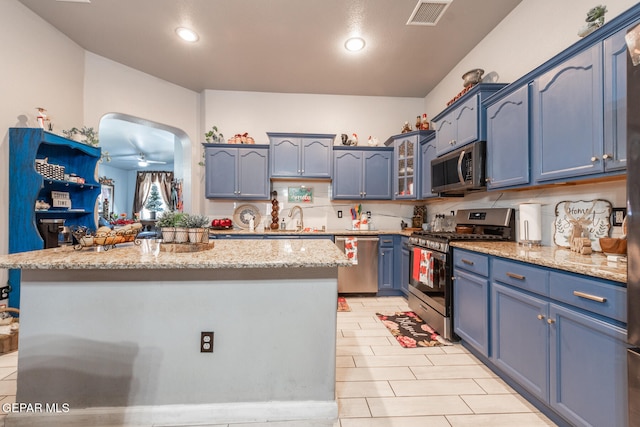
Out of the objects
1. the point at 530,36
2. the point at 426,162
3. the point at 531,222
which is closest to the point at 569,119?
the point at 531,222

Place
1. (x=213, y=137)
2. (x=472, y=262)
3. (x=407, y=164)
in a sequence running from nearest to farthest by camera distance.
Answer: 1. (x=472, y=262)
2. (x=407, y=164)
3. (x=213, y=137)

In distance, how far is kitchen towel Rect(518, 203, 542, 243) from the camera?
6.53ft

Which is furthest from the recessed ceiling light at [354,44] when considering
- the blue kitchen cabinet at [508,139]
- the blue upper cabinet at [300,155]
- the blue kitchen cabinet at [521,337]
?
the blue kitchen cabinet at [521,337]

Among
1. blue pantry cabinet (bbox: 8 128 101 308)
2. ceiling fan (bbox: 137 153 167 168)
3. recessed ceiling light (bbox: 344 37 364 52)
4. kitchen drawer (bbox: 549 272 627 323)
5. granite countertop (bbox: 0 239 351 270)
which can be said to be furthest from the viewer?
ceiling fan (bbox: 137 153 167 168)

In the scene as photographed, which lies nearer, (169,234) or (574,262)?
(574,262)

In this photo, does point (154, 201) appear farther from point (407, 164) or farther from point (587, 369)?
point (587, 369)

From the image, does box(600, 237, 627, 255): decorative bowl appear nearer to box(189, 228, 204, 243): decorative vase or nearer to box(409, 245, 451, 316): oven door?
box(409, 245, 451, 316): oven door

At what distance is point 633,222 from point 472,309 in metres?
1.32

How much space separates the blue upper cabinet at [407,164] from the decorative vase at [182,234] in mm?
2974

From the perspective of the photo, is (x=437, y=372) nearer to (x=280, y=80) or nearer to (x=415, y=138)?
(x=415, y=138)

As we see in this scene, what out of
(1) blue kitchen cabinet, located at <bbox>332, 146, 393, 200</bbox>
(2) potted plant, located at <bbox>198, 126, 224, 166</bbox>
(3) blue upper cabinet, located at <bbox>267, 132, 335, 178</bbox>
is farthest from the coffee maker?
(1) blue kitchen cabinet, located at <bbox>332, 146, 393, 200</bbox>

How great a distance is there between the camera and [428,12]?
2.46 meters

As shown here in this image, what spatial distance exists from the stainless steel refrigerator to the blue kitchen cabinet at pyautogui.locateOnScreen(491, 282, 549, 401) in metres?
0.44

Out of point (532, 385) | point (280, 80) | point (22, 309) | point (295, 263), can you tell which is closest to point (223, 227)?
point (280, 80)
